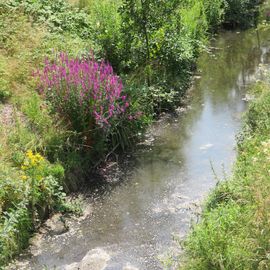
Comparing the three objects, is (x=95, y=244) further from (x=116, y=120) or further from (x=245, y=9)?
(x=245, y=9)

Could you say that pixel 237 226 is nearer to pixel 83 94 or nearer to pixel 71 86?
pixel 83 94

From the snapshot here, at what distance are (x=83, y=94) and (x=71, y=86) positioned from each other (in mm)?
259

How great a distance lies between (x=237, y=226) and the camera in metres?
5.70

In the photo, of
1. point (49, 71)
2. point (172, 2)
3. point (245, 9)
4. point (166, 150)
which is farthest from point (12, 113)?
point (245, 9)

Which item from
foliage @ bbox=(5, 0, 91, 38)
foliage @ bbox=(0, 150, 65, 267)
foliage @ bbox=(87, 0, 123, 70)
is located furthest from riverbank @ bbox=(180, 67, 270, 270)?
foliage @ bbox=(5, 0, 91, 38)

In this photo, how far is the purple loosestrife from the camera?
8633 mm

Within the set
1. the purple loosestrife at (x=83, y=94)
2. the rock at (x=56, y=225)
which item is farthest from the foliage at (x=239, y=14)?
the rock at (x=56, y=225)

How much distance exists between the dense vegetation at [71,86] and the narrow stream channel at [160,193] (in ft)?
1.70

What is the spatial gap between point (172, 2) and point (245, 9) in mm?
8985

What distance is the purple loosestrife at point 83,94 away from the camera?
340 inches

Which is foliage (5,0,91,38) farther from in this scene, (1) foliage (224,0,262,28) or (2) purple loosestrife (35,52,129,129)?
(1) foliage (224,0,262,28)

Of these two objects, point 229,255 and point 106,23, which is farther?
point 106,23

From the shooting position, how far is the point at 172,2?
36.8 ft

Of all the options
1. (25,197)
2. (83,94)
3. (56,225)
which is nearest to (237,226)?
(56,225)
